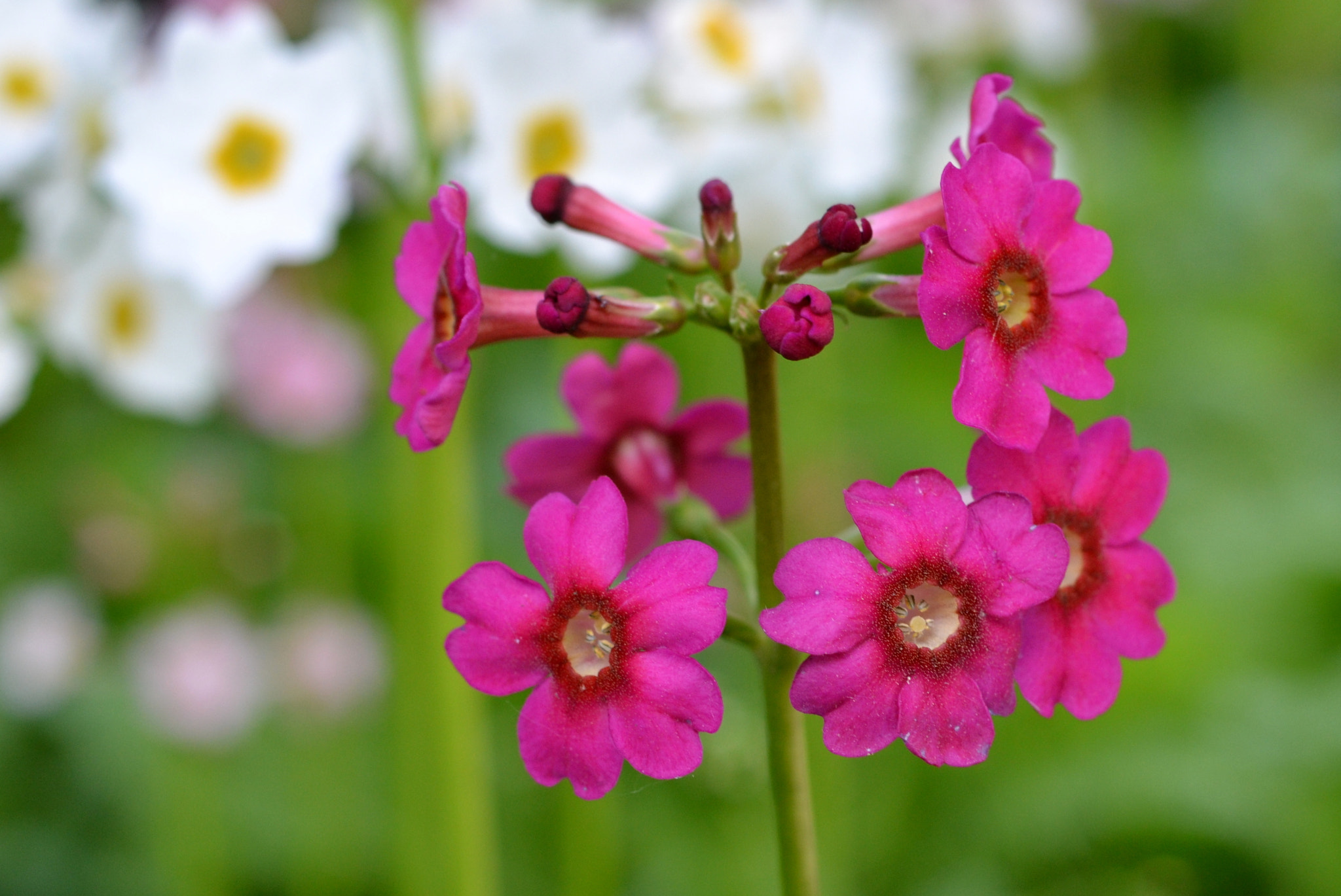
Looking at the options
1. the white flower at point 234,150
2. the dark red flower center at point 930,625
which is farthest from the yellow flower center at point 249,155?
the dark red flower center at point 930,625

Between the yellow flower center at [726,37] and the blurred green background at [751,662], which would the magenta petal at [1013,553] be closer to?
the blurred green background at [751,662]

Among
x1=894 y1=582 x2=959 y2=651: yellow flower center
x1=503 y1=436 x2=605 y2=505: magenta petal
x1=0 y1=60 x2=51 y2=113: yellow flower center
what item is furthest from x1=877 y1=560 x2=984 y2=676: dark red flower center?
x1=0 y1=60 x2=51 y2=113: yellow flower center

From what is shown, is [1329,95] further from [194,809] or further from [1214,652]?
[194,809]

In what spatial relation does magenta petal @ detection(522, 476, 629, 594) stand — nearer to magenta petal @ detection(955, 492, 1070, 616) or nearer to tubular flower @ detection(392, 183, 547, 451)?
tubular flower @ detection(392, 183, 547, 451)

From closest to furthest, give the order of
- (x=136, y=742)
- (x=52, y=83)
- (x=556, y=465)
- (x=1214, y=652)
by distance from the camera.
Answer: (x=556, y=465) → (x=52, y=83) → (x=1214, y=652) → (x=136, y=742)

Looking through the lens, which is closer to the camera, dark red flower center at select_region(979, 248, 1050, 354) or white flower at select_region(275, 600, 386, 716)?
dark red flower center at select_region(979, 248, 1050, 354)

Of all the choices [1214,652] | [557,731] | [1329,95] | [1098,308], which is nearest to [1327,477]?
[1214,652]
